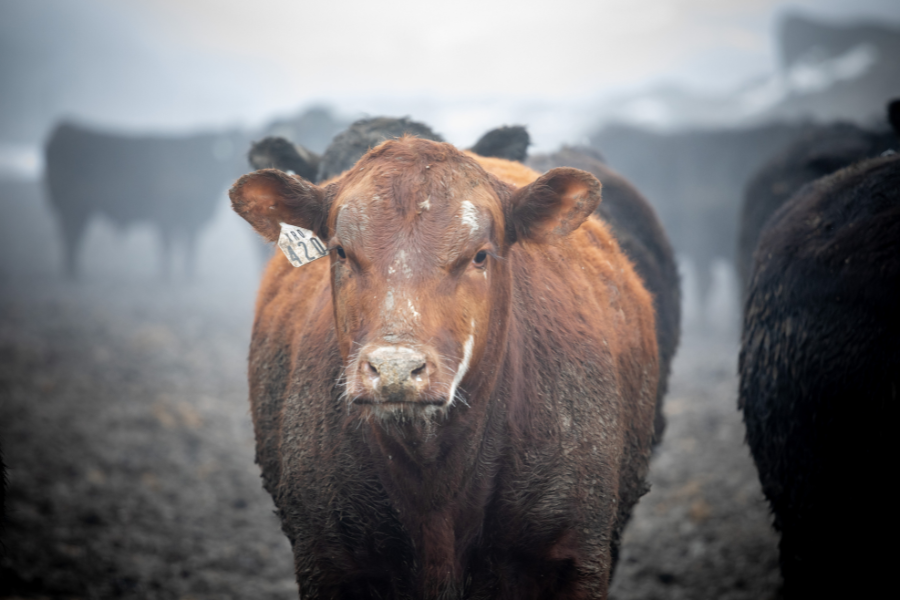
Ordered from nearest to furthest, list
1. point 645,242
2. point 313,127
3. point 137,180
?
point 645,242, point 313,127, point 137,180

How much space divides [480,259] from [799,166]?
6125 mm

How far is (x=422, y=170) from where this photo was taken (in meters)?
2.21

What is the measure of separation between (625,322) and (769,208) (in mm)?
4729

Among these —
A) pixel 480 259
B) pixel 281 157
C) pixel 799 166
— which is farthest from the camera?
pixel 799 166

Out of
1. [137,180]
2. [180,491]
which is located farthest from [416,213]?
[137,180]

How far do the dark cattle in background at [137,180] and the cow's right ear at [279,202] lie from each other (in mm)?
17556

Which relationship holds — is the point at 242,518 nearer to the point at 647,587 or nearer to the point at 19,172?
the point at 647,587

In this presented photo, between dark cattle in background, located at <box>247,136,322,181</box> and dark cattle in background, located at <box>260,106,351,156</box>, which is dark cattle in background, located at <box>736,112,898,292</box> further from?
dark cattle in background, located at <box>260,106,351,156</box>

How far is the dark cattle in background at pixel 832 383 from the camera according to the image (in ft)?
9.00

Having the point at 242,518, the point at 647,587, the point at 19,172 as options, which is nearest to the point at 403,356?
the point at 647,587

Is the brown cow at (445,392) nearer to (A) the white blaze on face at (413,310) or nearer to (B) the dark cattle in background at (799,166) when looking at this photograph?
(A) the white blaze on face at (413,310)

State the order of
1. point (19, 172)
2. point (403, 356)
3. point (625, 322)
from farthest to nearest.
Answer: point (19, 172) < point (625, 322) < point (403, 356)

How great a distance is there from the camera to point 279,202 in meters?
2.48

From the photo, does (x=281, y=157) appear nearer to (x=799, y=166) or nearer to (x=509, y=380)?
(x=509, y=380)
